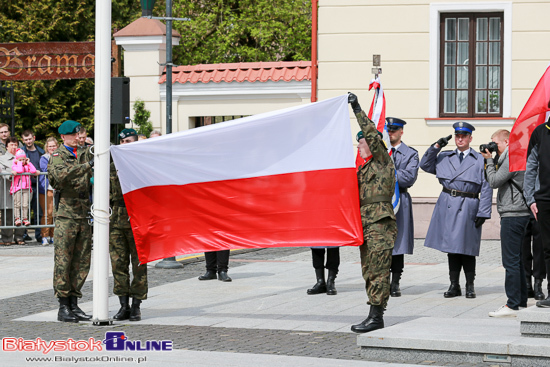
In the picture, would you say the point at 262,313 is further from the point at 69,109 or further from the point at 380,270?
the point at 69,109

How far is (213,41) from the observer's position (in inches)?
1411

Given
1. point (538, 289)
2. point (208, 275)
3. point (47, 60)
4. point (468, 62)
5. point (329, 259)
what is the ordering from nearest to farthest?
point (538, 289), point (329, 259), point (208, 275), point (468, 62), point (47, 60)

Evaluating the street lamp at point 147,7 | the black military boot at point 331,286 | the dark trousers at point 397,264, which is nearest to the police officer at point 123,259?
the black military boot at point 331,286

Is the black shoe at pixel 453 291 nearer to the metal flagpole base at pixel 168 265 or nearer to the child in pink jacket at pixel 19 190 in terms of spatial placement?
the metal flagpole base at pixel 168 265

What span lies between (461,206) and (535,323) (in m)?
3.28

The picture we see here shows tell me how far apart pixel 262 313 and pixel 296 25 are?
89.3 ft

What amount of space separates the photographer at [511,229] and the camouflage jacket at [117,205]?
12.5 ft

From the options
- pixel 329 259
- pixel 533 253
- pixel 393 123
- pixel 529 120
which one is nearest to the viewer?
pixel 529 120

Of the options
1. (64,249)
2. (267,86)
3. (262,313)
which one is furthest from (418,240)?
(64,249)

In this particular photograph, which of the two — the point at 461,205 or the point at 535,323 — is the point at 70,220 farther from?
the point at 535,323

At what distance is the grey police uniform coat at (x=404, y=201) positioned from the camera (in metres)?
11.0

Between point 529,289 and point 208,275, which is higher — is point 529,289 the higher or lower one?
the higher one

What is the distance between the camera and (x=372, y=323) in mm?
8508

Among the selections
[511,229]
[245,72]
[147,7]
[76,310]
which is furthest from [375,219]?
[245,72]
